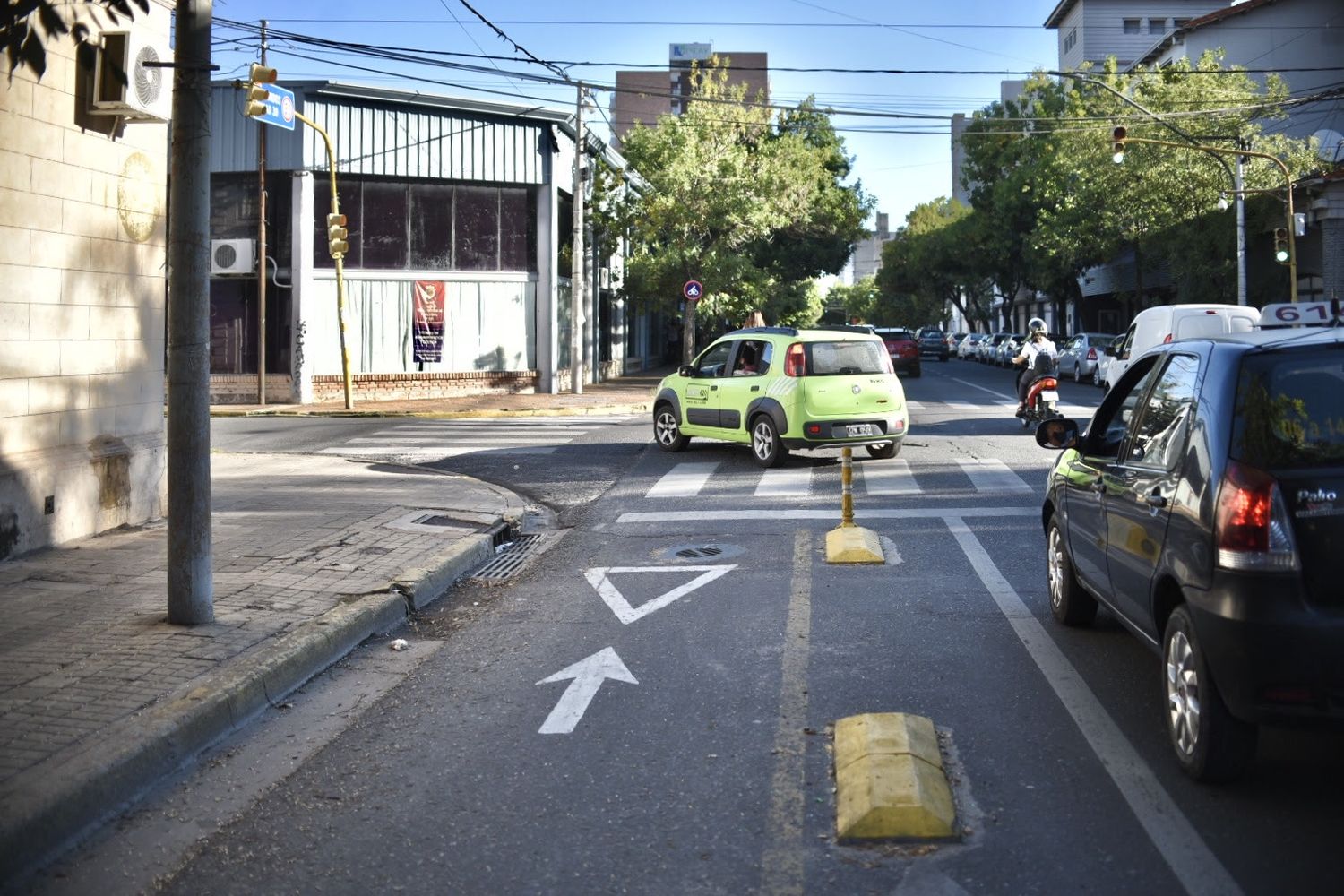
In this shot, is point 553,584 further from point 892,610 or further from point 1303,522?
point 1303,522

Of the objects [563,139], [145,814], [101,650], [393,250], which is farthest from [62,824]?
[563,139]

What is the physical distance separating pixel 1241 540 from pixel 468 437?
1791 cm

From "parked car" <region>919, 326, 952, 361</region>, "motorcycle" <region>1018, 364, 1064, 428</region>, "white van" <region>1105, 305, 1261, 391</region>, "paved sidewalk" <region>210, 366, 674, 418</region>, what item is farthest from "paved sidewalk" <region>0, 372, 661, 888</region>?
A: "parked car" <region>919, 326, 952, 361</region>

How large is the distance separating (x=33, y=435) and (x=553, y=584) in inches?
152

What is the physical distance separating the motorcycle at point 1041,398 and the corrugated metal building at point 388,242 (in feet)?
49.4

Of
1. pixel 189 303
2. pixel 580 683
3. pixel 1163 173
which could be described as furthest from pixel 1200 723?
pixel 1163 173

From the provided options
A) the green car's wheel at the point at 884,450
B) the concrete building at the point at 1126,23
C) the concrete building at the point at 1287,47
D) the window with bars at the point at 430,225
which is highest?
the concrete building at the point at 1126,23

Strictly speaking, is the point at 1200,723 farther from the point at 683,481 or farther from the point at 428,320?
the point at 428,320

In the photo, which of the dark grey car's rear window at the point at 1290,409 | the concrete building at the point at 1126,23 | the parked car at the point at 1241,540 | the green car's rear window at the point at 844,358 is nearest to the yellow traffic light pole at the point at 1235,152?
the green car's rear window at the point at 844,358

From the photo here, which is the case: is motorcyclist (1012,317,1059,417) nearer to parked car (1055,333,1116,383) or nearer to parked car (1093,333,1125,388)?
parked car (1093,333,1125,388)

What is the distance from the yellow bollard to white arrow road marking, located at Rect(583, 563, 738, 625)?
0.75 metres

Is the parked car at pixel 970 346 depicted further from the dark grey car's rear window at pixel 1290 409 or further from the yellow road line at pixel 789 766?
the dark grey car's rear window at pixel 1290 409

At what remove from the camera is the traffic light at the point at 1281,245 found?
3409 centimetres

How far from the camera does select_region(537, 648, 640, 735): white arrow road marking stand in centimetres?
604
